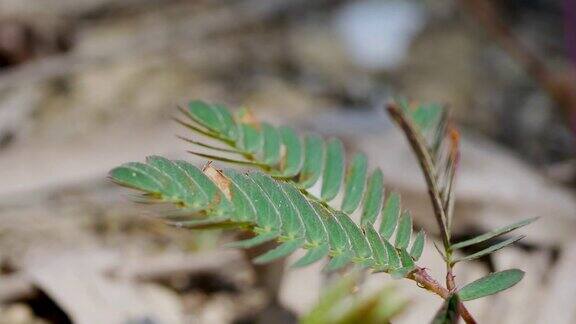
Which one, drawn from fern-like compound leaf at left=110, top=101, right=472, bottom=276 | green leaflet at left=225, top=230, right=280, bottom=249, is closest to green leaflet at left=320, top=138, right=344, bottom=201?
fern-like compound leaf at left=110, top=101, right=472, bottom=276

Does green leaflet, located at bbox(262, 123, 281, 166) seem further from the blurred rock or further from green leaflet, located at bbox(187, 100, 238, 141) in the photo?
the blurred rock

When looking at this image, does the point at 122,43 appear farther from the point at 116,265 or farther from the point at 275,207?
the point at 275,207

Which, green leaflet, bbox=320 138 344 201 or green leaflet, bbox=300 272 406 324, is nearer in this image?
green leaflet, bbox=300 272 406 324

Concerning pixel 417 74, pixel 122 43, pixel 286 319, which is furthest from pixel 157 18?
pixel 286 319

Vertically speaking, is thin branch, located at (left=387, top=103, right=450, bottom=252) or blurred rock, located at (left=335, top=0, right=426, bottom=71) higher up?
blurred rock, located at (left=335, top=0, right=426, bottom=71)

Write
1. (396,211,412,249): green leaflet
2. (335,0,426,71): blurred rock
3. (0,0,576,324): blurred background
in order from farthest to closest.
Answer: (335,0,426,71): blurred rock
(0,0,576,324): blurred background
(396,211,412,249): green leaflet

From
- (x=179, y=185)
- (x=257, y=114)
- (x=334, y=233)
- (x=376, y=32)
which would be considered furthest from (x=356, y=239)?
(x=376, y=32)
